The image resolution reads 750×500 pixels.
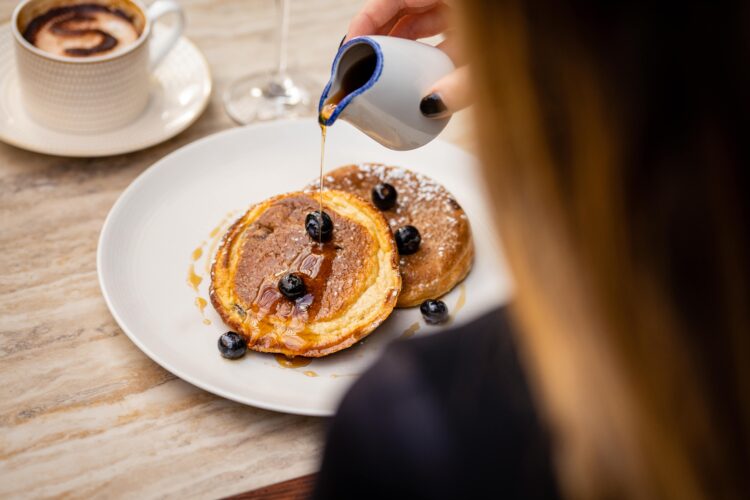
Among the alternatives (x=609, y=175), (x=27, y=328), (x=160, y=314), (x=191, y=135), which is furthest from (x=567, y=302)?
(x=191, y=135)

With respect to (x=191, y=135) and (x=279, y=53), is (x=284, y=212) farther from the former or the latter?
(x=279, y=53)

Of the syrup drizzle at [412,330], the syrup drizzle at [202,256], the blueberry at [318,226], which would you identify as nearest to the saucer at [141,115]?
the syrup drizzle at [202,256]

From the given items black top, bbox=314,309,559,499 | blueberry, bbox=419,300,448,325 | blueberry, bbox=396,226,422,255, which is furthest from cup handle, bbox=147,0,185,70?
black top, bbox=314,309,559,499

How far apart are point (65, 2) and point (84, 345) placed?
757mm

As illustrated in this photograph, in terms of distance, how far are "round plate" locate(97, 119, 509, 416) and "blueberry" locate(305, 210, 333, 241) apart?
19cm

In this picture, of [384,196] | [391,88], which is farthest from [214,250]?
A: [391,88]

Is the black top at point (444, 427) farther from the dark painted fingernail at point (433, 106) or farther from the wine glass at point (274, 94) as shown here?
the wine glass at point (274, 94)

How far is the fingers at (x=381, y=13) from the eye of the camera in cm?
142

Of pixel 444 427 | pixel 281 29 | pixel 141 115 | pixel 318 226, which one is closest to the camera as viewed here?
pixel 444 427

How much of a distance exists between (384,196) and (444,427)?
885mm

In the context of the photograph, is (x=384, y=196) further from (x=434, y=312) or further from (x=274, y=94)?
(x=274, y=94)

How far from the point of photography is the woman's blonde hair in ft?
1.53

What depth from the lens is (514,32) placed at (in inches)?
20.1

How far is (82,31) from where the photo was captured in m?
1.57
